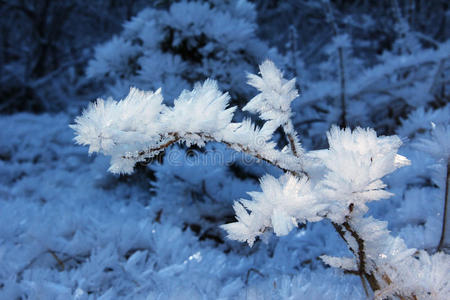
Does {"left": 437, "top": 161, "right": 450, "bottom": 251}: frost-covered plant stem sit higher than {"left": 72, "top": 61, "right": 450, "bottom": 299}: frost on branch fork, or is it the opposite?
{"left": 72, "top": 61, "right": 450, "bottom": 299}: frost on branch fork

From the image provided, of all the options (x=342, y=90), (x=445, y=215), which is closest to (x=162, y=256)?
(x=445, y=215)

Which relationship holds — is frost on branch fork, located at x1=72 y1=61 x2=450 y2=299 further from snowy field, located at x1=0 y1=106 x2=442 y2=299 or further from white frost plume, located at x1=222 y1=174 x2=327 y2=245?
snowy field, located at x1=0 y1=106 x2=442 y2=299

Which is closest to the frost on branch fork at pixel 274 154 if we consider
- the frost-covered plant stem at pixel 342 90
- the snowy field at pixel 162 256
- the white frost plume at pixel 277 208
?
the white frost plume at pixel 277 208

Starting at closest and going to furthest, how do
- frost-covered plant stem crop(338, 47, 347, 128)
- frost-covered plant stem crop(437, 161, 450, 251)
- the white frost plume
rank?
the white frost plume → frost-covered plant stem crop(437, 161, 450, 251) → frost-covered plant stem crop(338, 47, 347, 128)

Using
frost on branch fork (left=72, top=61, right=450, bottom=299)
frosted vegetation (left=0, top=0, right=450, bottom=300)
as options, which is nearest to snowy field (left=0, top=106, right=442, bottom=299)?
frosted vegetation (left=0, top=0, right=450, bottom=300)

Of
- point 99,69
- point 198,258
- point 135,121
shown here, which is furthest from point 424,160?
point 99,69

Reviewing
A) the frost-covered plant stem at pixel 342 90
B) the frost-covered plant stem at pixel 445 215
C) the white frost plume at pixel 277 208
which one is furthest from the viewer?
the frost-covered plant stem at pixel 342 90

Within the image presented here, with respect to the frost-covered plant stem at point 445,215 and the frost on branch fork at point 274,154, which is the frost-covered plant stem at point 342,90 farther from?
the frost on branch fork at point 274,154

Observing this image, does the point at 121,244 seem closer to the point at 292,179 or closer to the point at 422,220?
the point at 292,179

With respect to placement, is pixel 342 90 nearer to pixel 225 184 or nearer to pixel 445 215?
pixel 225 184
